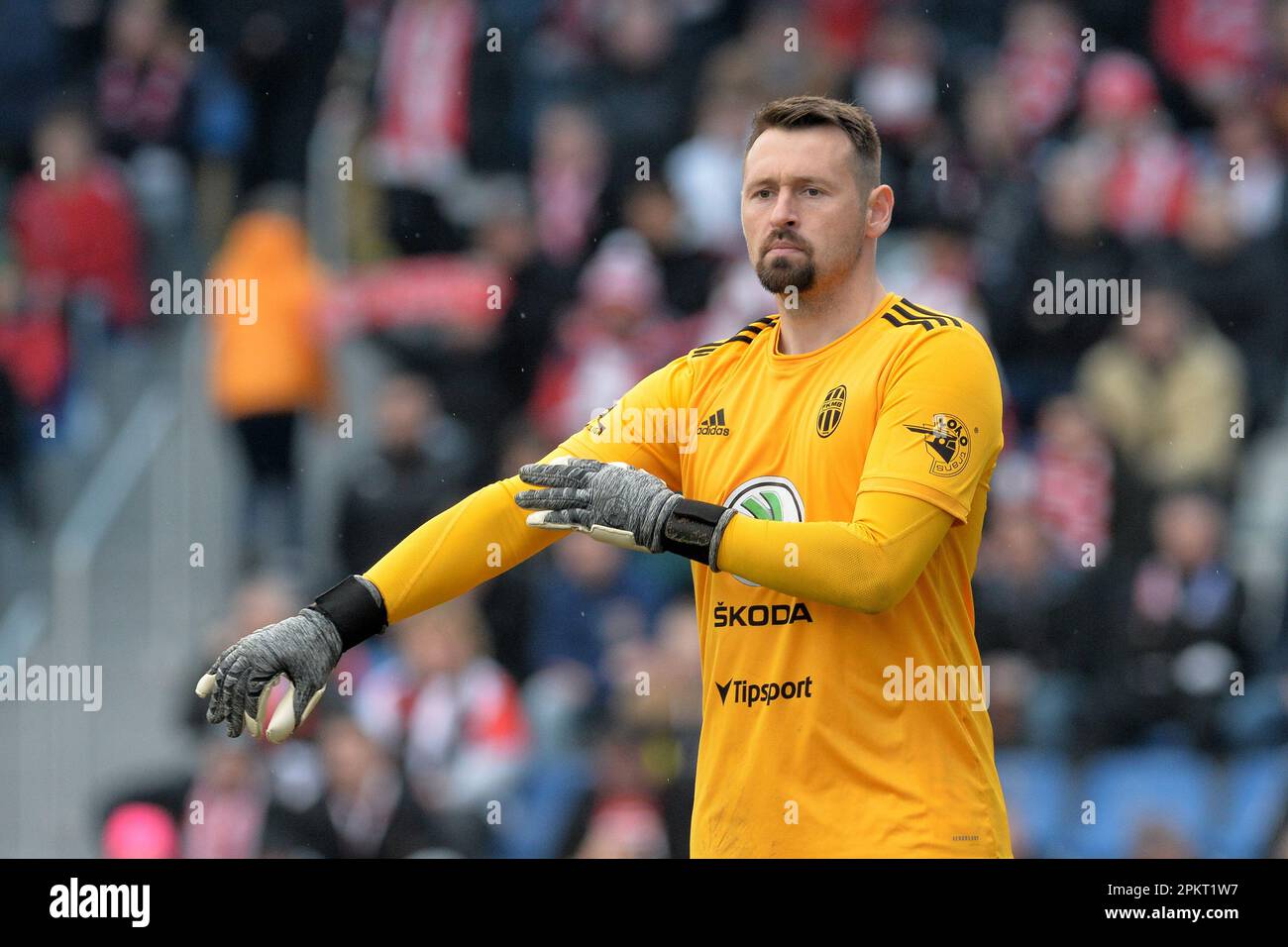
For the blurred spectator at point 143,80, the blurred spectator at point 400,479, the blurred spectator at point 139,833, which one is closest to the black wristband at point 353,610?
the blurred spectator at point 400,479

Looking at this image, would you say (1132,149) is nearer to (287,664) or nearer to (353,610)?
(353,610)

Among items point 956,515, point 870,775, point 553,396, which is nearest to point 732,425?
point 956,515

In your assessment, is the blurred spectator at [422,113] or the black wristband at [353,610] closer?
the black wristband at [353,610]

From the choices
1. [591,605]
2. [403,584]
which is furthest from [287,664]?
[591,605]

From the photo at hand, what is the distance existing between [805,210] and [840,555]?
2.82 ft

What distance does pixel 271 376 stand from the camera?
958 cm

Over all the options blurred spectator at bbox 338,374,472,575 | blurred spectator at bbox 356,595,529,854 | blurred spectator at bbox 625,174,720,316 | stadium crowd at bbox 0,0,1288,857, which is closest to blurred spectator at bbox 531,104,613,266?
stadium crowd at bbox 0,0,1288,857

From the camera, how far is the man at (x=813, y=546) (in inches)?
160

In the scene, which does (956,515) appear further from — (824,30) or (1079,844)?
(824,30)

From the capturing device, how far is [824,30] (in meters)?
10.2

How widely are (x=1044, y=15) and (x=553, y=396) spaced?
10.9 feet

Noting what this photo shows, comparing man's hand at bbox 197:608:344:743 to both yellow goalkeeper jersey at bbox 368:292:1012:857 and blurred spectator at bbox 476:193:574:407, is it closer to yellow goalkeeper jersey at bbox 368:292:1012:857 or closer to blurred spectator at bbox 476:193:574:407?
yellow goalkeeper jersey at bbox 368:292:1012:857

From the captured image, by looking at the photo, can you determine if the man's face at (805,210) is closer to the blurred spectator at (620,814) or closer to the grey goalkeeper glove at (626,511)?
the grey goalkeeper glove at (626,511)

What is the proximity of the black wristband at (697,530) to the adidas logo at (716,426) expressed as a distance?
1.36 feet
